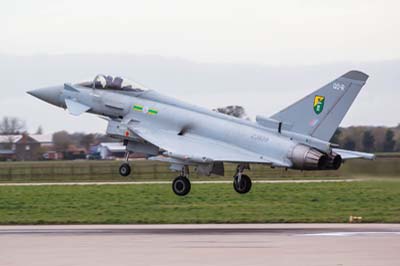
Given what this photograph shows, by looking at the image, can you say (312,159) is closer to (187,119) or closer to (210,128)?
(210,128)

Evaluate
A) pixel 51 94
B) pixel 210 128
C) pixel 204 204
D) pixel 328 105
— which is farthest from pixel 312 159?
pixel 51 94

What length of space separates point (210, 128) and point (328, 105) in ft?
13.9

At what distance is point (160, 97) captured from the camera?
2977 cm

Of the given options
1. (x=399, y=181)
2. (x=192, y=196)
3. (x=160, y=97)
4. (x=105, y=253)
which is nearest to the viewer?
(x=105, y=253)

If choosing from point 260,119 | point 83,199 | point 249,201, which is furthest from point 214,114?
point 83,199

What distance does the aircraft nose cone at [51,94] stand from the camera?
3062cm

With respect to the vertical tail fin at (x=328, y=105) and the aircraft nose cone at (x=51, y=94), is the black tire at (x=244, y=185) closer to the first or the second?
the vertical tail fin at (x=328, y=105)

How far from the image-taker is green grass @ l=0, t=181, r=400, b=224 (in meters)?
26.6

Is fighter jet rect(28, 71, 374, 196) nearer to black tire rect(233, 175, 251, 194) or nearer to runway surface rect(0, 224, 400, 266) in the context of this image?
black tire rect(233, 175, 251, 194)

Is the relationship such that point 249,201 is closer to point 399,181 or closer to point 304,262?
point 399,181

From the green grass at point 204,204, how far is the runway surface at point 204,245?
247 cm

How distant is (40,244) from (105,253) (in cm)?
247

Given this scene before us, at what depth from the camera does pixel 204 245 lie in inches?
742

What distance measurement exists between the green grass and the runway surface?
8.10 feet
